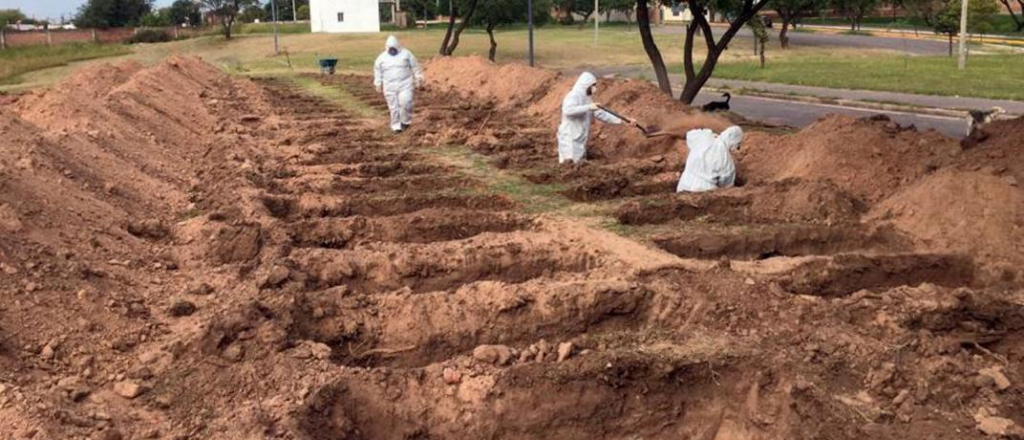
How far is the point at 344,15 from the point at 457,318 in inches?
2242

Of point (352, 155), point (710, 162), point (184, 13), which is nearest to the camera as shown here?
point (710, 162)

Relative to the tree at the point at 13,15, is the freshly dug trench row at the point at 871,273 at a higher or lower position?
lower

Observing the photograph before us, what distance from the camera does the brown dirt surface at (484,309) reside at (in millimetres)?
4523

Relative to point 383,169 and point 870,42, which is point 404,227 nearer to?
point 383,169

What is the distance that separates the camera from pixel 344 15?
59438mm

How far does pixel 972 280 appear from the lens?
267 inches

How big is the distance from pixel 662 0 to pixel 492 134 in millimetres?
4471

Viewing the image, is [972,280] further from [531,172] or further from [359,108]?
[359,108]

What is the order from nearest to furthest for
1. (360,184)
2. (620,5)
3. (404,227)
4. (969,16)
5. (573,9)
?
(404,227), (360,184), (620,5), (969,16), (573,9)

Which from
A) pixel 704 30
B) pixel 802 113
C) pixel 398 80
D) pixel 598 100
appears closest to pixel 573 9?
pixel 802 113

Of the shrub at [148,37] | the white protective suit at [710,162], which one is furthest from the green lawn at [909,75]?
the shrub at [148,37]

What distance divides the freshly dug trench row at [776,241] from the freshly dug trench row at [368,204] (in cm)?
206

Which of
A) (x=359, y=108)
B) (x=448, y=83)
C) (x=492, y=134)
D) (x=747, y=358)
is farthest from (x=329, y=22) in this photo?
(x=747, y=358)

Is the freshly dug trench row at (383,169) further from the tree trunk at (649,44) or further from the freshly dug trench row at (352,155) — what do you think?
the tree trunk at (649,44)
